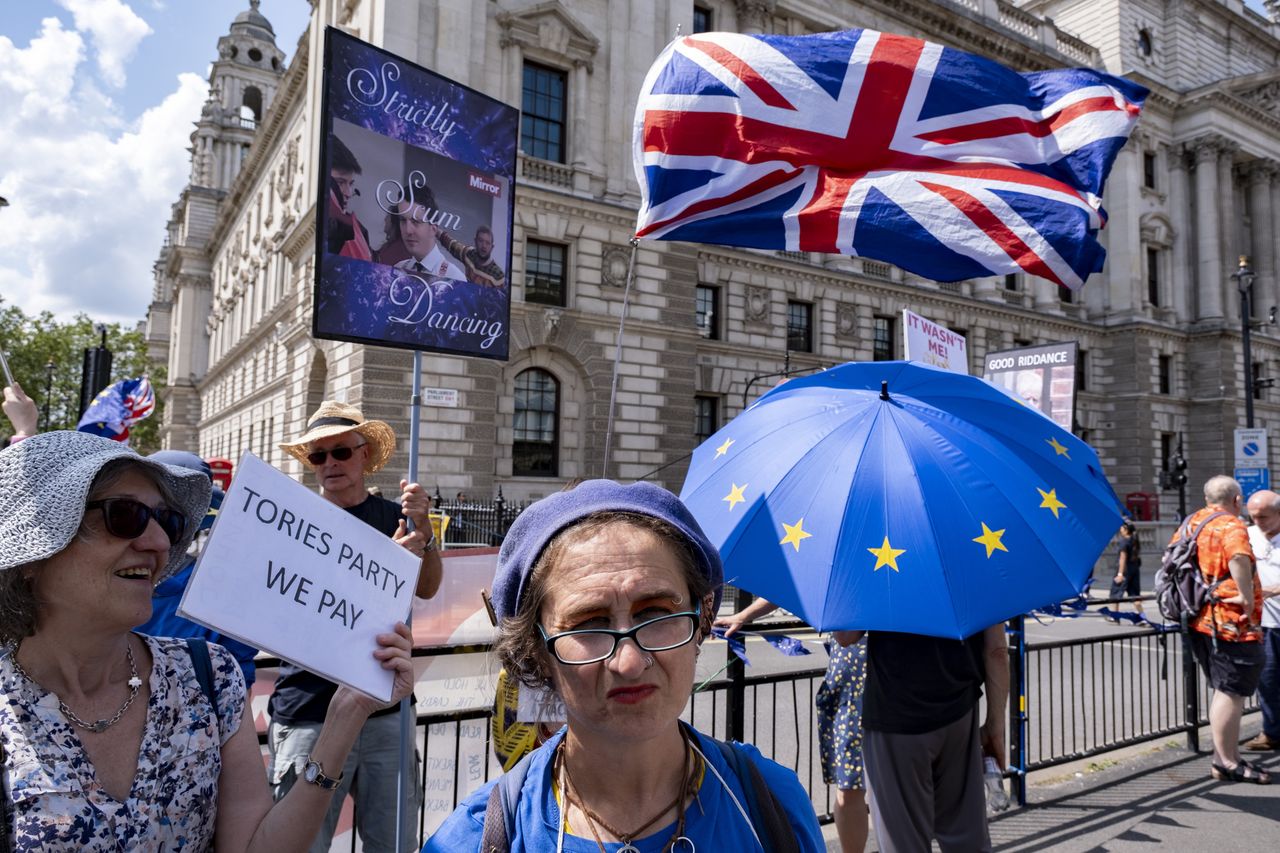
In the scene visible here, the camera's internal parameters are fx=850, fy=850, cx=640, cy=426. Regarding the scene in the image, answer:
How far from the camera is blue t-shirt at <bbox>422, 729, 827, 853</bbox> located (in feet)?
5.11

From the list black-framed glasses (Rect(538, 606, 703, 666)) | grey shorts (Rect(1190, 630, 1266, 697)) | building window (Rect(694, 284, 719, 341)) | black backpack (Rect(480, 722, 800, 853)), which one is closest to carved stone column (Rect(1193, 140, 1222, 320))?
building window (Rect(694, 284, 719, 341))

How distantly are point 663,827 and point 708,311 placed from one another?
88.8 feet

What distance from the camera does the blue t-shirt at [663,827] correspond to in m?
1.56

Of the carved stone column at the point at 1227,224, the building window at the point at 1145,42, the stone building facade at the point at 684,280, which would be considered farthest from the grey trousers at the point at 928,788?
the building window at the point at 1145,42

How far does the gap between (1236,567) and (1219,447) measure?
42810 millimetres

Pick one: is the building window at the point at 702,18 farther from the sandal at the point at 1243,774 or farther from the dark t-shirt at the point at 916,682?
the dark t-shirt at the point at 916,682

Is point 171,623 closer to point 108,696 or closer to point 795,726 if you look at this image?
point 108,696

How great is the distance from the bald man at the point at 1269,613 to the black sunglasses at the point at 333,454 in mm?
6934

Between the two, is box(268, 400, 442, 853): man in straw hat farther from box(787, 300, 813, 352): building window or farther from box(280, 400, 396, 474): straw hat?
box(787, 300, 813, 352): building window

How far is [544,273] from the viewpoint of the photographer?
2331cm

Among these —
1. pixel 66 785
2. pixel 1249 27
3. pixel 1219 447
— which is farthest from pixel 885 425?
pixel 1249 27

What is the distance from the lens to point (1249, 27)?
47125mm

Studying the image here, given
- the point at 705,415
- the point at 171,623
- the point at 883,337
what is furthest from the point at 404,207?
the point at 883,337

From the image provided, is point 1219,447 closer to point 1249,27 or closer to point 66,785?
point 1249,27
